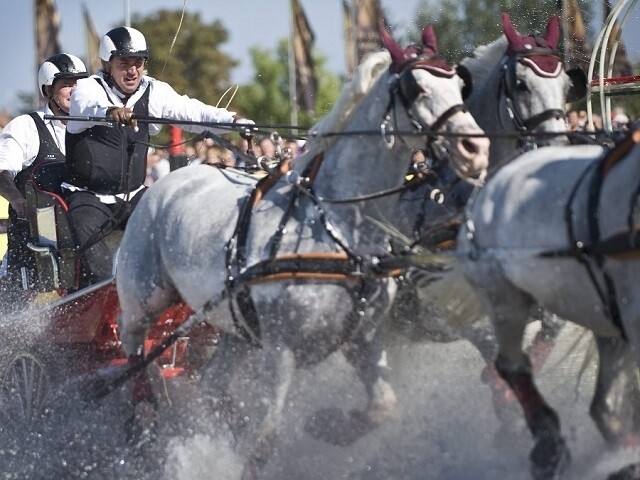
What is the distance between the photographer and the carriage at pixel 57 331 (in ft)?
24.2

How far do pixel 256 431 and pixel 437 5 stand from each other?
496 cm

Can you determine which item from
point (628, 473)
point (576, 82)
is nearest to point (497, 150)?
point (576, 82)

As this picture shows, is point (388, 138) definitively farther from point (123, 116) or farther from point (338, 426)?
point (123, 116)

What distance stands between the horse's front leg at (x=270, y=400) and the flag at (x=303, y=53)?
1469cm

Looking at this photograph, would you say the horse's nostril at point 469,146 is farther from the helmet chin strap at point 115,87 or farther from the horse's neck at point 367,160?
the helmet chin strap at point 115,87

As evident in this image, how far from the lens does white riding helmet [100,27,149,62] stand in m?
7.38

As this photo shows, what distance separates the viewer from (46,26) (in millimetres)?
18266

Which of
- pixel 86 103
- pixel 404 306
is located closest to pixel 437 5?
pixel 86 103

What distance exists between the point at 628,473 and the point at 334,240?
1787 mm

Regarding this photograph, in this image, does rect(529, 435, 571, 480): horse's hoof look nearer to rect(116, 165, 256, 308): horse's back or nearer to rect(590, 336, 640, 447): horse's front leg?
rect(590, 336, 640, 447): horse's front leg

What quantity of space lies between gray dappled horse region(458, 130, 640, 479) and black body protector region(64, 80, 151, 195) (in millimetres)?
3016

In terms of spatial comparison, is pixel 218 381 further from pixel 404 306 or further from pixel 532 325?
pixel 532 325

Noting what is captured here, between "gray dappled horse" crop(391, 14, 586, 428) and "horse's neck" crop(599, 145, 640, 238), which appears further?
"gray dappled horse" crop(391, 14, 586, 428)

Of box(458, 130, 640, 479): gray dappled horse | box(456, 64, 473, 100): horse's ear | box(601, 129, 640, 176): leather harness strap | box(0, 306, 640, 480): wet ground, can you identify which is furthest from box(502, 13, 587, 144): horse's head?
box(601, 129, 640, 176): leather harness strap
